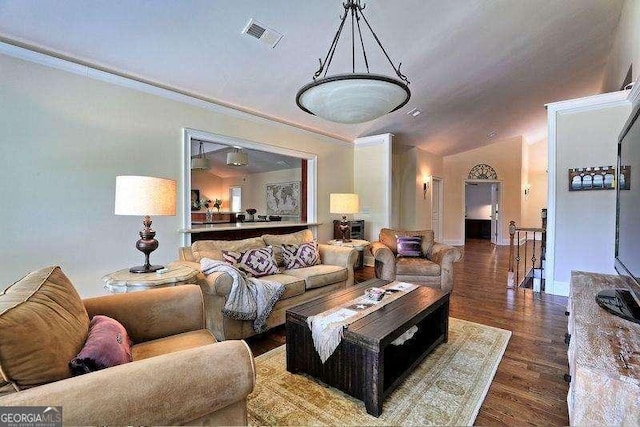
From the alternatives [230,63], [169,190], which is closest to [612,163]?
[230,63]

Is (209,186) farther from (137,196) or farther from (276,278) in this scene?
(137,196)

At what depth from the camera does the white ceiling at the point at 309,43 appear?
2350 millimetres

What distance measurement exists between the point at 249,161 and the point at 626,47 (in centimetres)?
722

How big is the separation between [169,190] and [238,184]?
7.56m

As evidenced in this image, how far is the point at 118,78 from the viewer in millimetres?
2881

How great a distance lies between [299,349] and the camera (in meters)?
1.99

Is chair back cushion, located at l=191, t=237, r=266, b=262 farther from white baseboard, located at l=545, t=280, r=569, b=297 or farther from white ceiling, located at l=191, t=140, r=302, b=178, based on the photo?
white baseboard, located at l=545, t=280, r=569, b=297

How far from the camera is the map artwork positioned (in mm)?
7777

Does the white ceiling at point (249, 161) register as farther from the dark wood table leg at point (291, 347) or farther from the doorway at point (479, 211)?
the doorway at point (479, 211)

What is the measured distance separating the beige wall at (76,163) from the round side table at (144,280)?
2.59 ft

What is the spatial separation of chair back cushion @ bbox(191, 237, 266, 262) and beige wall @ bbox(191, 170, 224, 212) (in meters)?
7.10

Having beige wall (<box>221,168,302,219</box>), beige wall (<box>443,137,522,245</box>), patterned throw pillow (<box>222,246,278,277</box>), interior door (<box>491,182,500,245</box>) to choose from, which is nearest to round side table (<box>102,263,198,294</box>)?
patterned throw pillow (<box>222,246,278,277</box>)

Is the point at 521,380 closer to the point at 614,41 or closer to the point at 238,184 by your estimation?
the point at 614,41

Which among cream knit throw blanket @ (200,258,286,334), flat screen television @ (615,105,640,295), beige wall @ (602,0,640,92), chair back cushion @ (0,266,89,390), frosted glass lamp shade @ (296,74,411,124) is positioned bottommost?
cream knit throw blanket @ (200,258,286,334)
